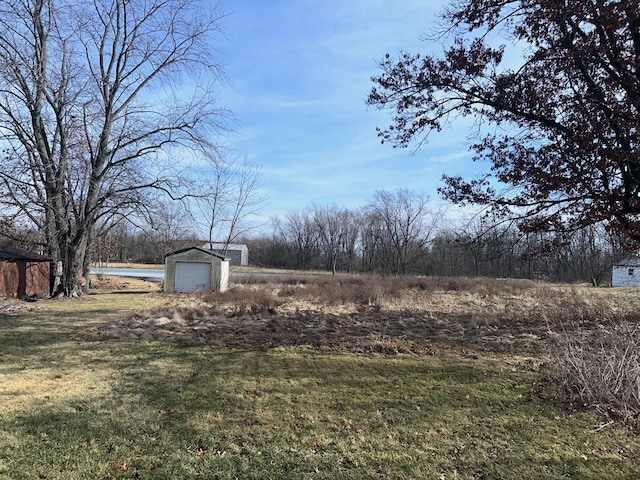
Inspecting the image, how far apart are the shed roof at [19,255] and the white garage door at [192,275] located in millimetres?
6203

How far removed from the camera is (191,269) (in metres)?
23.5

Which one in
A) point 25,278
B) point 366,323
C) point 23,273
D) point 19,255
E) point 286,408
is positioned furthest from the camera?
point 25,278

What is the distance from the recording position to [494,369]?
7.20 metres

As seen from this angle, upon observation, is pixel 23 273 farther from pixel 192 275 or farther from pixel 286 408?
pixel 286 408

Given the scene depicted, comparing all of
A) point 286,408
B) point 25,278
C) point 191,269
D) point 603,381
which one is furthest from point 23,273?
point 603,381

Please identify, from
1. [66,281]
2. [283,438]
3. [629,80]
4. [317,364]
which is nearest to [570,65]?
[629,80]

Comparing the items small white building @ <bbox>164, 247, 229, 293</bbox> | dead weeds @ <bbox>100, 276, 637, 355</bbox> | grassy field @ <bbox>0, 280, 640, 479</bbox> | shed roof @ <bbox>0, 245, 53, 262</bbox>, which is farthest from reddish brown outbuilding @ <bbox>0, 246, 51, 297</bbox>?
grassy field @ <bbox>0, 280, 640, 479</bbox>

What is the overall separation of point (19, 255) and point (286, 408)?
694 inches

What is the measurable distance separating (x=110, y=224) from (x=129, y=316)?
34.7ft

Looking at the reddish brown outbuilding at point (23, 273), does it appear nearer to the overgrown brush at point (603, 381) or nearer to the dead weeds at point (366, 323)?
the dead weeds at point (366, 323)

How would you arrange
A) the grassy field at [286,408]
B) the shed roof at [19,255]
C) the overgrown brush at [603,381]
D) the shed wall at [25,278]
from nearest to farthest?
1. the grassy field at [286,408]
2. the overgrown brush at [603,381]
3. the shed wall at [25,278]
4. the shed roof at [19,255]

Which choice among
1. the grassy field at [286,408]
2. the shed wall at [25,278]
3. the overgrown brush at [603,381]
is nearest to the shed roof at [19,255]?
the shed wall at [25,278]

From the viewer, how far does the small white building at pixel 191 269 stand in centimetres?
2331

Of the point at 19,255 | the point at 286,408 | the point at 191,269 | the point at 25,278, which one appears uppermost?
the point at 19,255
